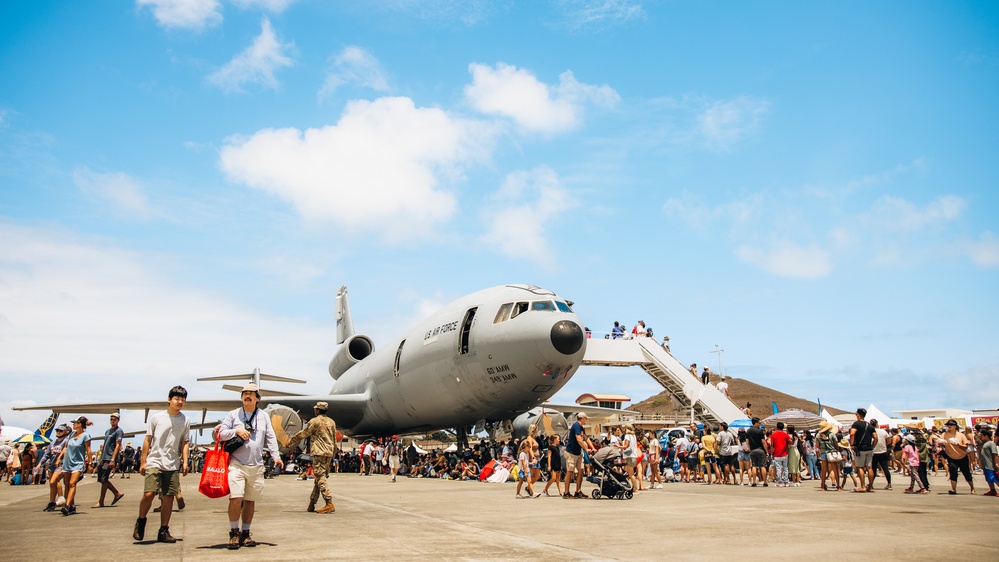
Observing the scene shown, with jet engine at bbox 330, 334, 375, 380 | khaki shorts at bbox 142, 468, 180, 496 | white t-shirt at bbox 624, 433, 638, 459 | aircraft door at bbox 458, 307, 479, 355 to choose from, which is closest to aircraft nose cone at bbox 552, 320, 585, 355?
aircraft door at bbox 458, 307, 479, 355

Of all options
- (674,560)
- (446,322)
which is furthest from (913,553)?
(446,322)

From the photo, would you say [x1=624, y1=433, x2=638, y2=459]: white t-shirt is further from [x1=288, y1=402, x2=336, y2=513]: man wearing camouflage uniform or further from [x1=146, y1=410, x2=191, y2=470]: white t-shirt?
[x1=146, y1=410, x2=191, y2=470]: white t-shirt

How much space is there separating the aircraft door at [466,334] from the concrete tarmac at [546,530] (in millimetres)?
7779

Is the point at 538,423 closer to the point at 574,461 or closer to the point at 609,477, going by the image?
the point at 574,461

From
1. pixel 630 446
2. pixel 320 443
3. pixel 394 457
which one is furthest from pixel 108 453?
pixel 394 457

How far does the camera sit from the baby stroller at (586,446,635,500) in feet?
42.4

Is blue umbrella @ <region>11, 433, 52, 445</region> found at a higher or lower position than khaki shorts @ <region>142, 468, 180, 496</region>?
lower

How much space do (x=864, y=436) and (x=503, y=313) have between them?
29.7 feet

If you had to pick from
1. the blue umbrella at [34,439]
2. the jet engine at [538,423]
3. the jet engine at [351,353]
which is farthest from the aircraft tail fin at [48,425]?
the jet engine at [538,423]

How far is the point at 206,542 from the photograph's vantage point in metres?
7.48

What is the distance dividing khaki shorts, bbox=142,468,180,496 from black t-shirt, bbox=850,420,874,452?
12981 mm

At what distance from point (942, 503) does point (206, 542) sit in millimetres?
11092

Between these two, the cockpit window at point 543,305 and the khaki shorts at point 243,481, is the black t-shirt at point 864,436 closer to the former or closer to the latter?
the cockpit window at point 543,305

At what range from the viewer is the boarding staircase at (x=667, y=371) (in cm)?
3603
